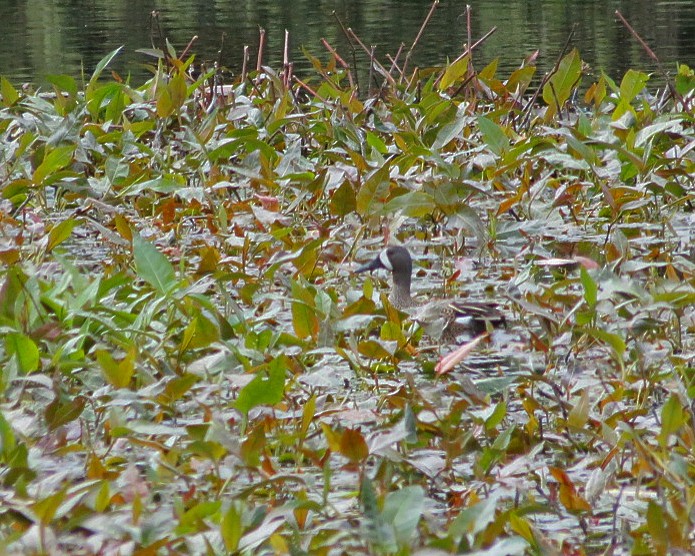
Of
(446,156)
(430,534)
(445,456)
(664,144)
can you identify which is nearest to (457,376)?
(445,456)

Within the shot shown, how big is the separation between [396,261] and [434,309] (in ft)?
2.79

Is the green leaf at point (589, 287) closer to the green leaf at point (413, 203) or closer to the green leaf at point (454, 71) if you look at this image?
the green leaf at point (413, 203)

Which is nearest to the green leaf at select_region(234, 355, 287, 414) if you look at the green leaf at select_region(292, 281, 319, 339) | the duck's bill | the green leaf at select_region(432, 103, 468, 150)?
the green leaf at select_region(292, 281, 319, 339)

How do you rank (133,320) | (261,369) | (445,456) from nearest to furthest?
(445,456) → (261,369) → (133,320)

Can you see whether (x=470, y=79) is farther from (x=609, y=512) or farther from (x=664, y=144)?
(x=609, y=512)

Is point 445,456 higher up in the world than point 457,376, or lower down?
lower down

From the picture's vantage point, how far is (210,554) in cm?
200

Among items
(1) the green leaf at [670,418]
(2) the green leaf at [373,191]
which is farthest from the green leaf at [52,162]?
(1) the green leaf at [670,418]

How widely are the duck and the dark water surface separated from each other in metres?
6.16

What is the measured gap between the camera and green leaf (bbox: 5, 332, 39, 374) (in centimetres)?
292

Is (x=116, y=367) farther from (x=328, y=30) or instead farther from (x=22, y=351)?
(x=328, y=30)

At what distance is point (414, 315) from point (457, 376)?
85 cm

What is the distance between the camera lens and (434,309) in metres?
3.50

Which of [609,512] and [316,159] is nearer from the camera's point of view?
[609,512]
